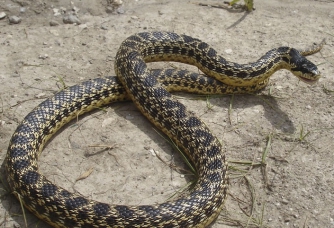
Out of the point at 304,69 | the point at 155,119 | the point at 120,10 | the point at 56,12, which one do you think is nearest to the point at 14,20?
the point at 56,12

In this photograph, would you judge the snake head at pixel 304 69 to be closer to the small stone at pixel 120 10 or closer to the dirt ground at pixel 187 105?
the dirt ground at pixel 187 105

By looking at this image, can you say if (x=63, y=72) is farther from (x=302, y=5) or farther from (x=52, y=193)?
(x=302, y=5)

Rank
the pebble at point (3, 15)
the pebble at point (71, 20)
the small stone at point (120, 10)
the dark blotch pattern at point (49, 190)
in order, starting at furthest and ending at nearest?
the small stone at point (120, 10), the pebble at point (71, 20), the pebble at point (3, 15), the dark blotch pattern at point (49, 190)

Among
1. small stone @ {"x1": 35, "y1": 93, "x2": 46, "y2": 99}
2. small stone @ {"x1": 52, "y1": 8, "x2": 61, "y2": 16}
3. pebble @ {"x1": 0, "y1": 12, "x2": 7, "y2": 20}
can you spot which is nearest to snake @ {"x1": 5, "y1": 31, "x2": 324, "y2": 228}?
small stone @ {"x1": 35, "y1": 93, "x2": 46, "y2": 99}

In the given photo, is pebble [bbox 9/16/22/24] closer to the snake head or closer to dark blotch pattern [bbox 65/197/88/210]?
dark blotch pattern [bbox 65/197/88/210]

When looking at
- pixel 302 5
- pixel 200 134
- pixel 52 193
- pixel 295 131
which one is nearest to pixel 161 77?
pixel 200 134

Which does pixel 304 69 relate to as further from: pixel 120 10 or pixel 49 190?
pixel 49 190

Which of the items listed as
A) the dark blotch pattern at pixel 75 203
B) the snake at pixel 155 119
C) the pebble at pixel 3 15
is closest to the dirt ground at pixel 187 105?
the pebble at pixel 3 15
